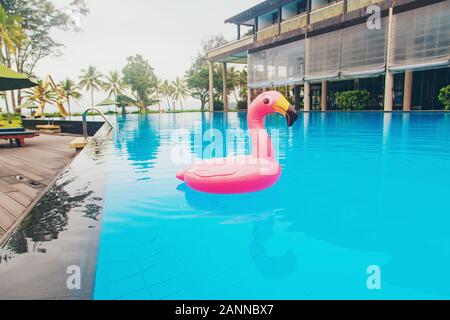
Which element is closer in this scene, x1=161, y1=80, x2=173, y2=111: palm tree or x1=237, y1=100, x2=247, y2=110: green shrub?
x1=237, y1=100, x2=247, y2=110: green shrub

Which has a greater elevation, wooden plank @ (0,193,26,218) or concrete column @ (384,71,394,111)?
concrete column @ (384,71,394,111)

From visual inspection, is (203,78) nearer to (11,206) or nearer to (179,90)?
(179,90)

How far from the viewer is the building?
16.3 meters

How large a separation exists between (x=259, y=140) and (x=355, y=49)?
18865 mm

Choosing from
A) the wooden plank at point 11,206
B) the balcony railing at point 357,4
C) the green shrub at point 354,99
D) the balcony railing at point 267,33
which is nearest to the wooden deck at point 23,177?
the wooden plank at point 11,206

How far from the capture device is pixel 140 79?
54.4 meters

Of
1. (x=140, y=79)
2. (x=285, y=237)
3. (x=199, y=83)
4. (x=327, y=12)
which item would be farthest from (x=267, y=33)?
(x=140, y=79)

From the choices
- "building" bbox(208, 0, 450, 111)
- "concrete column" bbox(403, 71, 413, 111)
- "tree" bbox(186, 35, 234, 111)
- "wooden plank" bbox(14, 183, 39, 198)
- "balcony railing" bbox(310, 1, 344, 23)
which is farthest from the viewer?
"tree" bbox(186, 35, 234, 111)

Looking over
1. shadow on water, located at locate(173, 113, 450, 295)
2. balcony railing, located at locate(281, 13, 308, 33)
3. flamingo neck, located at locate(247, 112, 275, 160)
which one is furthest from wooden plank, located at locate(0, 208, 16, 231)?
balcony railing, located at locate(281, 13, 308, 33)

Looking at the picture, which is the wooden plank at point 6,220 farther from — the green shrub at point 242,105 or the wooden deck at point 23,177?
the green shrub at point 242,105

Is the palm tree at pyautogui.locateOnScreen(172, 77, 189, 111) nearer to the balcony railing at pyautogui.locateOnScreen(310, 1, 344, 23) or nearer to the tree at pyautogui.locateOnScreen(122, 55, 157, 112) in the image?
the tree at pyautogui.locateOnScreen(122, 55, 157, 112)

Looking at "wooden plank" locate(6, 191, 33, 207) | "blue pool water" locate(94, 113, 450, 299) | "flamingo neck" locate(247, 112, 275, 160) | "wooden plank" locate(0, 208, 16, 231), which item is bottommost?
"blue pool water" locate(94, 113, 450, 299)

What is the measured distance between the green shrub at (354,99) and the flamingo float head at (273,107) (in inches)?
816

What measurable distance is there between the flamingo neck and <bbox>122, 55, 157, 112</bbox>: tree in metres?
52.9
